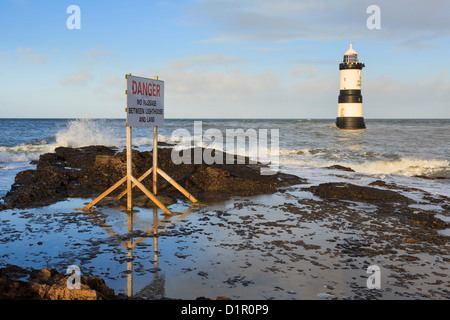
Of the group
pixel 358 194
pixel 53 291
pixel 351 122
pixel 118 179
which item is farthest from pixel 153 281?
pixel 351 122

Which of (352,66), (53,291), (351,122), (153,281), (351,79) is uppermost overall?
(352,66)

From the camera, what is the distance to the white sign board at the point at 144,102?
8.20m

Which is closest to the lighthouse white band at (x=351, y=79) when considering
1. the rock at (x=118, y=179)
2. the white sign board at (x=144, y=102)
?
the rock at (x=118, y=179)

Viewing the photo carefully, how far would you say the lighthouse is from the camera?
150ft

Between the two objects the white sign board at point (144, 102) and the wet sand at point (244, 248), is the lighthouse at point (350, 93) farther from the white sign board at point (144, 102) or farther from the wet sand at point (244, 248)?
the white sign board at point (144, 102)

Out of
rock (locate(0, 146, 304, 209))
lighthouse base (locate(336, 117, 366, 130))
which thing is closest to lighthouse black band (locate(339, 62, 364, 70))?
lighthouse base (locate(336, 117, 366, 130))

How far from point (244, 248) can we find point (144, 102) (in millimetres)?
4329

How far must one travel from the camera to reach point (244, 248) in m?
6.05

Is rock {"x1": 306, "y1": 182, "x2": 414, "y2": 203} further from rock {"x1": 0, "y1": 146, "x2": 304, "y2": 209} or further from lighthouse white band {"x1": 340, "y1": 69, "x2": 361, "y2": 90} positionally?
lighthouse white band {"x1": 340, "y1": 69, "x2": 361, "y2": 90}

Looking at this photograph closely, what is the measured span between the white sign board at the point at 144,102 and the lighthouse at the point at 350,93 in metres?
40.7

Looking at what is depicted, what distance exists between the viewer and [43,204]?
907 centimetres

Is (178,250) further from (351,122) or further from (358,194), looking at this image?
(351,122)

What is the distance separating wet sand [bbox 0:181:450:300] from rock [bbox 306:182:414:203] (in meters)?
0.66
